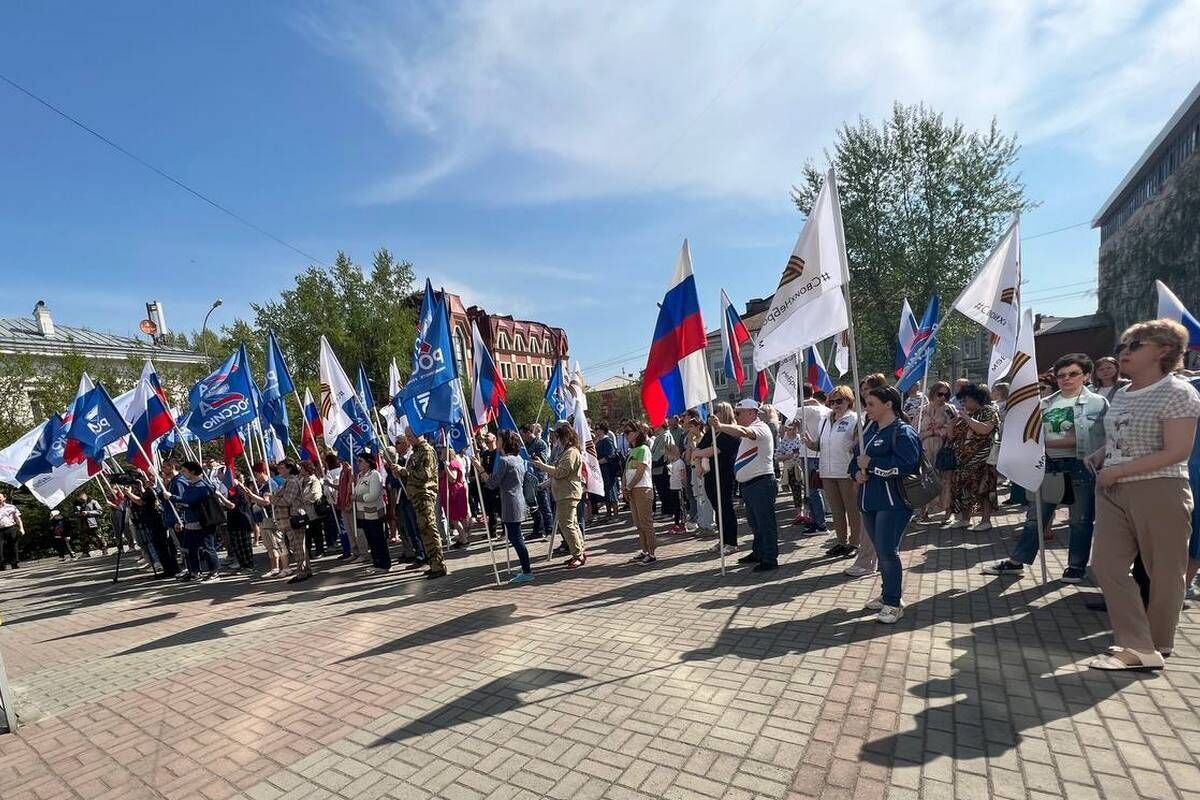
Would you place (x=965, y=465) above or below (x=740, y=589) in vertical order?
above

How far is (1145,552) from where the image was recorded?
343 cm

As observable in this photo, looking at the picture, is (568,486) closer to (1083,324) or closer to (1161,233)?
(1161,233)

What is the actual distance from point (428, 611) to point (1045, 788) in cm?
552

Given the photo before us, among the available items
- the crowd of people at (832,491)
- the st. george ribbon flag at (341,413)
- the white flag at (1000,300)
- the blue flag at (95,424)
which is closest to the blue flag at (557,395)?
the crowd of people at (832,491)

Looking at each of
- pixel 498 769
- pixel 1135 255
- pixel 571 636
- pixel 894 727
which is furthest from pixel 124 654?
pixel 1135 255

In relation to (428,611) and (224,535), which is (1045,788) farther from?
(224,535)

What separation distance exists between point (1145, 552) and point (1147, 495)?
37 cm

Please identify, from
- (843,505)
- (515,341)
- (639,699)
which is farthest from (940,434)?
(515,341)

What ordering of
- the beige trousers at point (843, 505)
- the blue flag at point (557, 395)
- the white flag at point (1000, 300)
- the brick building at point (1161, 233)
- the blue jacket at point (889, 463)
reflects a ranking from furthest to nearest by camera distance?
1. the brick building at point (1161, 233)
2. the blue flag at point (557, 395)
3. the beige trousers at point (843, 505)
4. the white flag at point (1000, 300)
5. the blue jacket at point (889, 463)

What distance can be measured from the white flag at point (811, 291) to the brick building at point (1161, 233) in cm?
3600

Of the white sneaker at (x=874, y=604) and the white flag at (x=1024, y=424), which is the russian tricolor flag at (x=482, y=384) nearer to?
the white sneaker at (x=874, y=604)

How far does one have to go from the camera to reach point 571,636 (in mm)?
5035

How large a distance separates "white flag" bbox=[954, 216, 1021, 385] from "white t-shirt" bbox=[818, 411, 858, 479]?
1.40m

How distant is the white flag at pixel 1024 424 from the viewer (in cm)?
477
